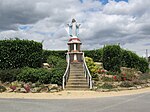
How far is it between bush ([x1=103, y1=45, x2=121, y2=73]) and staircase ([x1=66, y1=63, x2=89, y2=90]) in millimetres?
4280

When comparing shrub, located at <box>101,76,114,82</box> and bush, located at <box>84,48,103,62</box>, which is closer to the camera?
shrub, located at <box>101,76,114,82</box>

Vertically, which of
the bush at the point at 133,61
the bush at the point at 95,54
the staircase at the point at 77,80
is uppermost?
the bush at the point at 95,54

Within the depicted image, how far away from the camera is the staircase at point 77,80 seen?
716 inches

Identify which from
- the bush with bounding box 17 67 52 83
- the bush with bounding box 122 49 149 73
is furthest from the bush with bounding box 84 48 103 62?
the bush with bounding box 17 67 52 83

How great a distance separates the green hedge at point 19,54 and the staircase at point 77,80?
3.42 metres

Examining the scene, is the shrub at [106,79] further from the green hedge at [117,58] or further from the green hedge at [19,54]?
the green hedge at [19,54]

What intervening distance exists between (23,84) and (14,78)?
1.90 meters

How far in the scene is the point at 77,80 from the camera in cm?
1912

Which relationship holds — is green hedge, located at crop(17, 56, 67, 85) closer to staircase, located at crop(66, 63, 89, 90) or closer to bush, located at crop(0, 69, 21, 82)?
bush, located at crop(0, 69, 21, 82)

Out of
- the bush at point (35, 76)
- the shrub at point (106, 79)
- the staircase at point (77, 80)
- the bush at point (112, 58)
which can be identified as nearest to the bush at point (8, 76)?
the bush at point (35, 76)

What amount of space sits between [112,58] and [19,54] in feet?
29.3

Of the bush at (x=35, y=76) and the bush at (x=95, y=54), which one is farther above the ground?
the bush at (x=95, y=54)

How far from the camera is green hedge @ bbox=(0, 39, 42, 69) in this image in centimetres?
2225

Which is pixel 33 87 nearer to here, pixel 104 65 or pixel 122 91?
pixel 122 91
